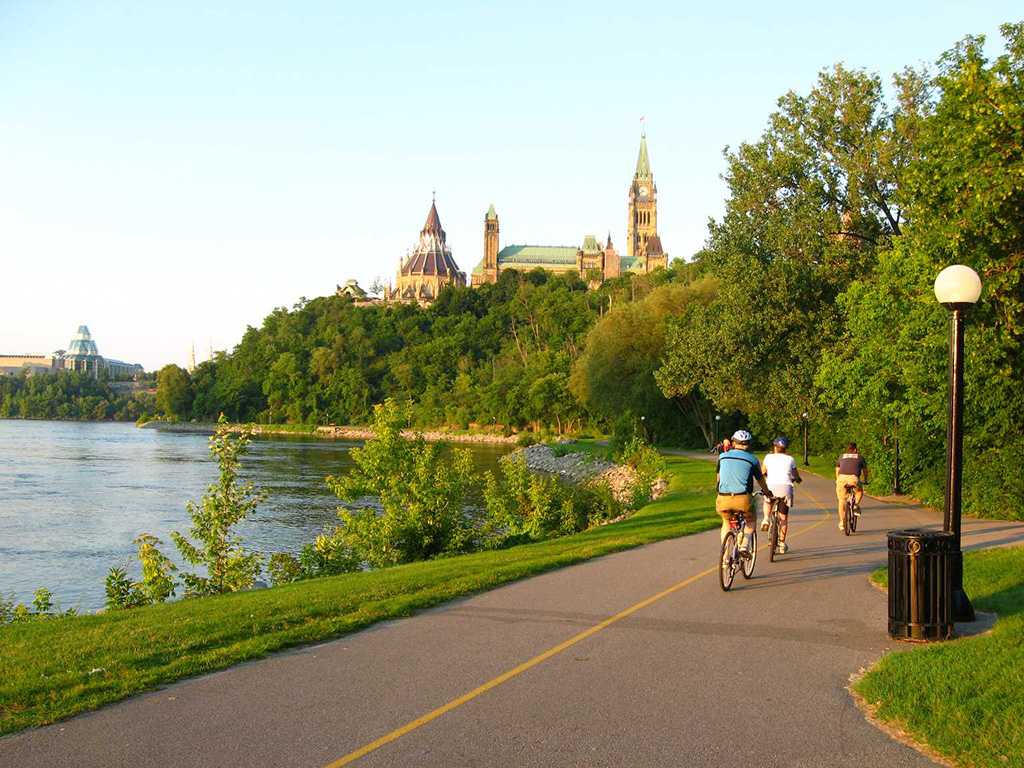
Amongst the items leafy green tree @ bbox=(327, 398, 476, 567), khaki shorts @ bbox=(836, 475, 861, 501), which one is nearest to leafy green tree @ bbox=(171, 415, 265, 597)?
leafy green tree @ bbox=(327, 398, 476, 567)

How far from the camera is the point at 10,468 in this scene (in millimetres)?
52406

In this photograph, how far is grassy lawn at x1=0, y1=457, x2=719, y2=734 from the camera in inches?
273

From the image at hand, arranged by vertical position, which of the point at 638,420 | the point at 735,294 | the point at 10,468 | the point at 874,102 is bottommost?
the point at 10,468

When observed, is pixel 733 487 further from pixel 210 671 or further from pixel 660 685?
pixel 210 671

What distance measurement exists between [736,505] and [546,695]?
4.90 metres

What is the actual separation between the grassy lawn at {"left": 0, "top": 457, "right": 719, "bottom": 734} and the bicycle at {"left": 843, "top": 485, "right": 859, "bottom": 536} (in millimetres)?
4470

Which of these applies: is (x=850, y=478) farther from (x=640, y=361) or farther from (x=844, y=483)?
(x=640, y=361)

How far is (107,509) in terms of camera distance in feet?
111

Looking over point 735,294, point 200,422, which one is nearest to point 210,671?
point 735,294

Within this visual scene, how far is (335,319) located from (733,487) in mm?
152455

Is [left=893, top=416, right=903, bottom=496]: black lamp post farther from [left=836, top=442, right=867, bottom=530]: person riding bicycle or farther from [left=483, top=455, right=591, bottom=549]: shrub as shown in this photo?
[left=483, top=455, right=591, bottom=549]: shrub

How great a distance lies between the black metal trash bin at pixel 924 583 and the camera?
8.38 meters

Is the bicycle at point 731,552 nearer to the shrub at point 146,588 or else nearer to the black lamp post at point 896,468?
the shrub at point 146,588

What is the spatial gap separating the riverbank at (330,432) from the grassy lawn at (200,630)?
272 feet
